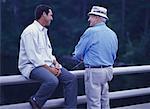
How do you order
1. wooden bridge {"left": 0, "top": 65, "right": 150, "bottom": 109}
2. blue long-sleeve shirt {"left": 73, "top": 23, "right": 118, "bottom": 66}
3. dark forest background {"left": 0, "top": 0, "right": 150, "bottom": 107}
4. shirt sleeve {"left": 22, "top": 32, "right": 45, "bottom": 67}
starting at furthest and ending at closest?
dark forest background {"left": 0, "top": 0, "right": 150, "bottom": 107}, blue long-sleeve shirt {"left": 73, "top": 23, "right": 118, "bottom": 66}, wooden bridge {"left": 0, "top": 65, "right": 150, "bottom": 109}, shirt sleeve {"left": 22, "top": 32, "right": 45, "bottom": 67}

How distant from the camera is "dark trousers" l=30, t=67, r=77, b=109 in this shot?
4840 millimetres

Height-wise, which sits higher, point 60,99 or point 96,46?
point 96,46

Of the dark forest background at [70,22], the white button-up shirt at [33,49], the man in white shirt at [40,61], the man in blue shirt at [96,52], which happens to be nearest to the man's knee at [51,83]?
the man in white shirt at [40,61]

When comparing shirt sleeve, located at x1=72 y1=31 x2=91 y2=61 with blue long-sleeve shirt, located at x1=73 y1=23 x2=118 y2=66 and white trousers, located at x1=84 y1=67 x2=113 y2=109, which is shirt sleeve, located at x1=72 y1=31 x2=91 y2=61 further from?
white trousers, located at x1=84 y1=67 x2=113 y2=109

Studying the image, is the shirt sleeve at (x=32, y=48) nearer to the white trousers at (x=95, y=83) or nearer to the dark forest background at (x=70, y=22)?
the white trousers at (x=95, y=83)

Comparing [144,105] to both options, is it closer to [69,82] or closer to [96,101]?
[96,101]

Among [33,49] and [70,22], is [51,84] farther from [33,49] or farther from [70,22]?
[70,22]

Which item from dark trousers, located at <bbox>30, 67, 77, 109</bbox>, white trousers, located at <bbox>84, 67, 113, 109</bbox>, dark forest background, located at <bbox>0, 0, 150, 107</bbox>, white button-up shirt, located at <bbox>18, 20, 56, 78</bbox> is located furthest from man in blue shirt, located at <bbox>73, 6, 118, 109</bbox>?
dark forest background, located at <bbox>0, 0, 150, 107</bbox>

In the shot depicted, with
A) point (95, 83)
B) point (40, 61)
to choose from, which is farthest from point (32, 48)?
point (95, 83)

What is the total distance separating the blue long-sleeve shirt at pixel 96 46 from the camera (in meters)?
5.13

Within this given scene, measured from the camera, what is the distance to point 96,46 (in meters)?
5.13

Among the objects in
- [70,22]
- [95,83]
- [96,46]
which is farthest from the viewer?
[70,22]

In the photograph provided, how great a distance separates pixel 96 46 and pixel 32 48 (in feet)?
2.73

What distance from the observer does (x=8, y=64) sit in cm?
3391
